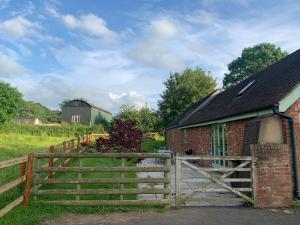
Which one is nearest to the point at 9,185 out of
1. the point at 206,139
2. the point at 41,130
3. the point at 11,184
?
the point at 11,184

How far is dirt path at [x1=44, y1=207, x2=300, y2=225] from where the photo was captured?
21.5 feet

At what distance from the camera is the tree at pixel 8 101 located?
66.1 meters

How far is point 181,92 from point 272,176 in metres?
41.9

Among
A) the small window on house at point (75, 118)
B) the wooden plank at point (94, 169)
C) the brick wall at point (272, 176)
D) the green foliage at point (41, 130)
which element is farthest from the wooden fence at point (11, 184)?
the small window on house at point (75, 118)

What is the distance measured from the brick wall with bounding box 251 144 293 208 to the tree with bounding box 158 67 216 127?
39468mm

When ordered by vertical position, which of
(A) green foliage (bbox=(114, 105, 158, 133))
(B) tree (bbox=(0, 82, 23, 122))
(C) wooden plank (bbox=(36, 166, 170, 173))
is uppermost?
(B) tree (bbox=(0, 82, 23, 122))

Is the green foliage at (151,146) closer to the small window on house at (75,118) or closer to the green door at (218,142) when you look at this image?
the green door at (218,142)

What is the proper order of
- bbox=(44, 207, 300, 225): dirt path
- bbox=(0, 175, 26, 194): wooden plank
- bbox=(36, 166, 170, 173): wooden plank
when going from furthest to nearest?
bbox=(36, 166, 170, 173): wooden plank → bbox=(44, 207, 300, 225): dirt path → bbox=(0, 175, 26, 194): wooden plank

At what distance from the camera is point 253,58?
50844mm

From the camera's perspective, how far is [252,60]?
50.9m

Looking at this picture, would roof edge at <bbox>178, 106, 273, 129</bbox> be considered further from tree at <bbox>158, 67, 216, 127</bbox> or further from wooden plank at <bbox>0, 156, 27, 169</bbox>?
tree at <bbox>158, 67, 216, 127</bbox>

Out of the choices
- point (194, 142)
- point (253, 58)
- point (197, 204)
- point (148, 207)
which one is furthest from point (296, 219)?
point (253, 58)

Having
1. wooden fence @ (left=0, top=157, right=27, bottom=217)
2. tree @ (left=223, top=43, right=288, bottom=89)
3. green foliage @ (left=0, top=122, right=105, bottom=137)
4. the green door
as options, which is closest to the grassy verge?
wooden fence @ (left=0, top=157, right=27, bottom=217)

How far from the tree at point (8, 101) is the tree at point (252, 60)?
4552 cm
